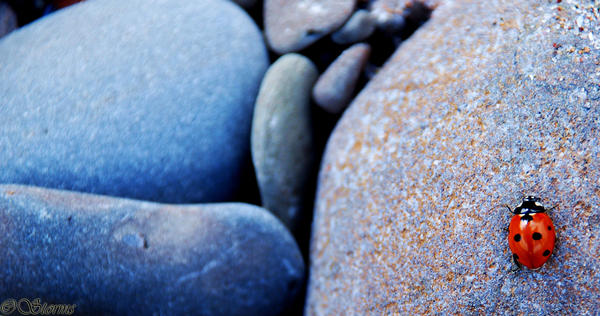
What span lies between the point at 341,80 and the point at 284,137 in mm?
363

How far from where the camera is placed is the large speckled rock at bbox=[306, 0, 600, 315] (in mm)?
1183

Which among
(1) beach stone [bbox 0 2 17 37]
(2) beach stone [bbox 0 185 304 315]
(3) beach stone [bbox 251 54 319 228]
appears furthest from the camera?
A: (1) beach stone [bbox 0 2 17 37]

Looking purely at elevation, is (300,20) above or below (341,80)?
above

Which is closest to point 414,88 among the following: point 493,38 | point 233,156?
point 493,38

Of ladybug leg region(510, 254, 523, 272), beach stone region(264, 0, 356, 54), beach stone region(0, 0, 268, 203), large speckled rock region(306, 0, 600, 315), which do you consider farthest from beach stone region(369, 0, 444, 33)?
ladybug leg region(510, 254, 523, 272)

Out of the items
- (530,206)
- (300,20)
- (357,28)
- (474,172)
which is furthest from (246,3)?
(530,206)

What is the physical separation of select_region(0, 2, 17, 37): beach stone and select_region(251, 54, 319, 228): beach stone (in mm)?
1429

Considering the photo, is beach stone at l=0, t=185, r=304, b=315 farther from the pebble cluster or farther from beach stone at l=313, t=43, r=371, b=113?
beach stone at l=313, t=43, r=371, b=113

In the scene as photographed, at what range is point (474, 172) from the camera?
1.28 meters

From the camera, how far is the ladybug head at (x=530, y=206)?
115 cm

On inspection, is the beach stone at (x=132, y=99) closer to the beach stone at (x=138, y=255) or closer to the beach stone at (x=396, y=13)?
the beach stone at (x=138, y=255)

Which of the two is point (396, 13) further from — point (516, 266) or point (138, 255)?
point (138, 255)

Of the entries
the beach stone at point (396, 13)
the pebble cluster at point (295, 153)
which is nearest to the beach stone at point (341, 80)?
the pebble cluster at point (295, 153)

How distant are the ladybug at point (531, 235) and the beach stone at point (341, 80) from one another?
0.89 metres
